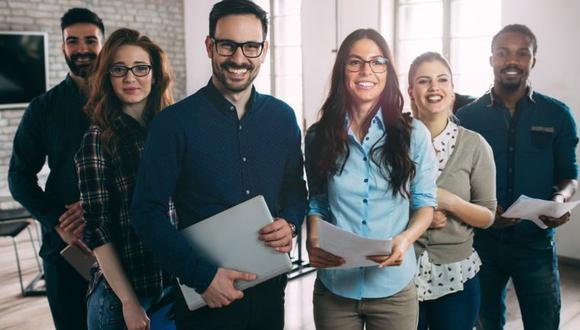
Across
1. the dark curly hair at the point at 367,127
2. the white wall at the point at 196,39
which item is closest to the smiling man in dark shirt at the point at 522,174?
the dark curly hair at the point at 367,127

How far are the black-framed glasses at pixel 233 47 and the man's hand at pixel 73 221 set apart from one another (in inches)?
33.1

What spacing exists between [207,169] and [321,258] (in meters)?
0.41

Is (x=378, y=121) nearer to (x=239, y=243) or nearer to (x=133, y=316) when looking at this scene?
(x=239, y=243)

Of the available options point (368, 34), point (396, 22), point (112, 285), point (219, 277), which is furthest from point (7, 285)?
point (396, 22)

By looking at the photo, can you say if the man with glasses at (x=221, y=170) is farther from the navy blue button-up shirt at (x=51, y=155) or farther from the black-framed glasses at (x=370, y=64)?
the navy blue button-up shirt at (x=51, y=155)

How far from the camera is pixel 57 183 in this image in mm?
2035

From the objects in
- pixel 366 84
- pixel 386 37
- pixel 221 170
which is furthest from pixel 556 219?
pixel 386 37

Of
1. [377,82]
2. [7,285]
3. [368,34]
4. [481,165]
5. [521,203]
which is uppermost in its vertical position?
[368,34]

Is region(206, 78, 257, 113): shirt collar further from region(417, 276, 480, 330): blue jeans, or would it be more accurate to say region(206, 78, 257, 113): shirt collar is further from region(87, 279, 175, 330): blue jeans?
region(417, 276, 480, 330): blue jeans

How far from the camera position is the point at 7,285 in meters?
4.38

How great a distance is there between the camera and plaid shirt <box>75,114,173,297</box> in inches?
62.7

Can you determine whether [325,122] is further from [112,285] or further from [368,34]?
[112,285]

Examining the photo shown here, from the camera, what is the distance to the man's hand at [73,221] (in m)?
1.95

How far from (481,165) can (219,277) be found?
1010 millimetres
